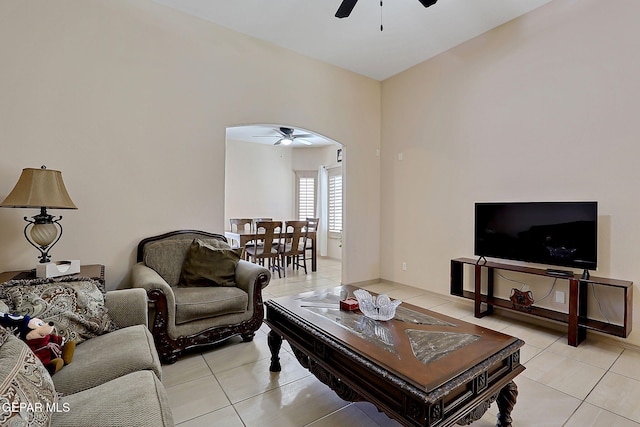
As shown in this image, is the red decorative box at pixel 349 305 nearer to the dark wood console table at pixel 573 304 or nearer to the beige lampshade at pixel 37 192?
the dark wood console table at pixel 573 304

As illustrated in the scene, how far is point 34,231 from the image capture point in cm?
239

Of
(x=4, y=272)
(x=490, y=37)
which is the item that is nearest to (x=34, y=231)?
(x=4, y=272)

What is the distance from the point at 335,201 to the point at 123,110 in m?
5.28

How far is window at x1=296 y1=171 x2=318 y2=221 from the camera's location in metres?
8.37

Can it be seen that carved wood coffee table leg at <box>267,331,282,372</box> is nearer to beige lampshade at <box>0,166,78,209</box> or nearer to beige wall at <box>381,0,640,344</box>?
beige lampshade at <box>0,166,78,209</box>

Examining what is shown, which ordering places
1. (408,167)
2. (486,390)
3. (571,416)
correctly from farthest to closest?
(408,167) → (571,416) → (486,390)

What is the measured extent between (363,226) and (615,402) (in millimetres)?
3381

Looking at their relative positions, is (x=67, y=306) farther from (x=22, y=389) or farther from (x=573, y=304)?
(x=573, y=304)

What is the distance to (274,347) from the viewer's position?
2369 mm

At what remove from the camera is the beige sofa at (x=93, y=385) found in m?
1.00

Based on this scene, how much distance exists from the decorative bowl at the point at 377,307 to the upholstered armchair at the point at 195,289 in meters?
1.18

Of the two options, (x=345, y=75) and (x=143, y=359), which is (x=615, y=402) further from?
(x=345, y=75)

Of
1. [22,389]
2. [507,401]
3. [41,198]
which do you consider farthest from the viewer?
[41,198]

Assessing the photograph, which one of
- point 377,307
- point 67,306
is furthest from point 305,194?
point 67,306
